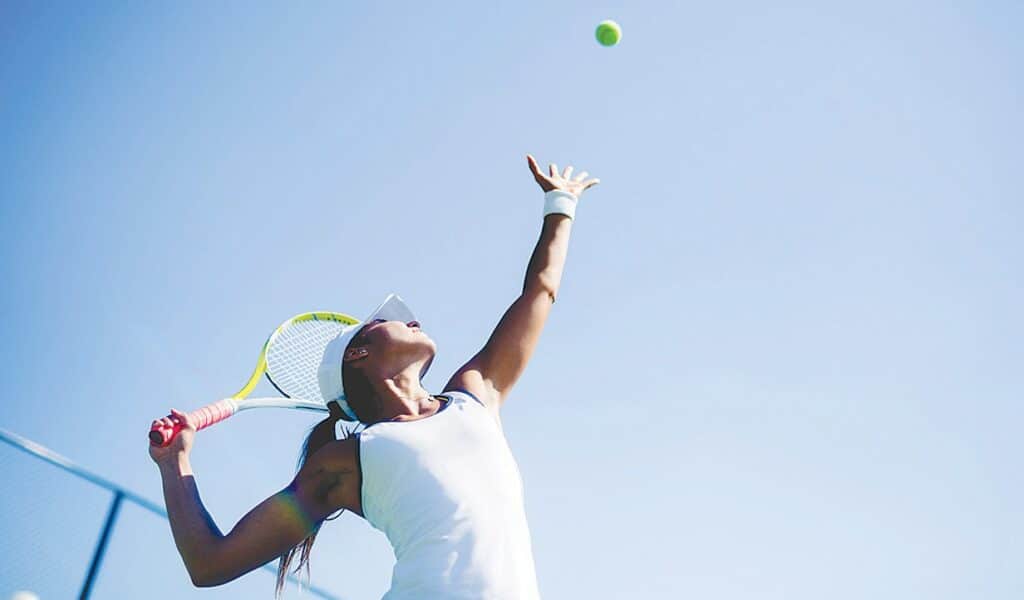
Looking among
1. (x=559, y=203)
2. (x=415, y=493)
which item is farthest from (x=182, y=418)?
(x=559, y=203)

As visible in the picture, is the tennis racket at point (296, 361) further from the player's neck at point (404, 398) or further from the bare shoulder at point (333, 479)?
the bare shoulder at point (333, 479)

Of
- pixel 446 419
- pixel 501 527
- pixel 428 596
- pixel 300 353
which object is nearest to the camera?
pixel 428 596

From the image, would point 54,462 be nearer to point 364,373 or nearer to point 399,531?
point 364,373

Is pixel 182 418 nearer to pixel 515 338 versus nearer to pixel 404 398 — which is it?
pixel 404 398

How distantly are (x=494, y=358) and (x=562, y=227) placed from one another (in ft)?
2.04

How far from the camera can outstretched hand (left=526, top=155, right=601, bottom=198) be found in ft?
10.9

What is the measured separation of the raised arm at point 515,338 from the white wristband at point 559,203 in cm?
19

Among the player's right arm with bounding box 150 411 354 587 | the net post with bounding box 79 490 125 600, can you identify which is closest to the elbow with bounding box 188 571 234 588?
the player's right arm with bounding box 150 411 354 587

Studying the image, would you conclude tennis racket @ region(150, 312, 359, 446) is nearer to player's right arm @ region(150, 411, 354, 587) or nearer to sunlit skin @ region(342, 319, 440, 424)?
sunlit skin @ region(342, 319, 440, 424)

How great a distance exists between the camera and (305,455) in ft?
9.61

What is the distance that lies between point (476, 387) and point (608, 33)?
3721mm

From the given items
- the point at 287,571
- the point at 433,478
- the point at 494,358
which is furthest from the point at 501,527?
the point at 287,571

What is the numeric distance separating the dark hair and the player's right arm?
13.5 inches

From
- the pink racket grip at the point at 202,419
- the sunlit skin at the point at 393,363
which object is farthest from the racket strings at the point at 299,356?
the sunlit skin at the point at 393,363
